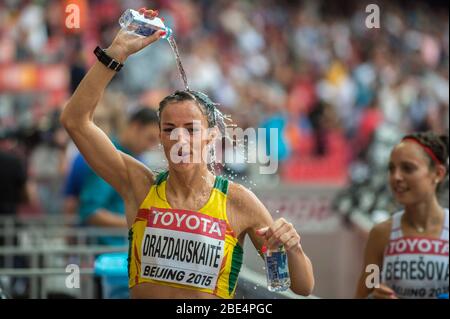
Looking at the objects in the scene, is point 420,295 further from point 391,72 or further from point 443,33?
point 443,33

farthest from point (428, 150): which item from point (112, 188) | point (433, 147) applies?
point (112, 188)

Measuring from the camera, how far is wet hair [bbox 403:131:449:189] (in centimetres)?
615

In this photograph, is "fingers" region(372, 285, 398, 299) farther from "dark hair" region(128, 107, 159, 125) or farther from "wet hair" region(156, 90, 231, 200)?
"dark hair" region(128, 107, 159, 125)

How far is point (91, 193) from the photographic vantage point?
8078 millimetres

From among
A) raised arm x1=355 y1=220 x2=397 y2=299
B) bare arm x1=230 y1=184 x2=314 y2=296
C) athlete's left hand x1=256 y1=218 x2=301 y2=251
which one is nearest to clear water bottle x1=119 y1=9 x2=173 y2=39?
bare arm x1=230 y1=184 x2=314 y2=296

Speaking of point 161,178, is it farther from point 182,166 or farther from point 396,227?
point 396,227

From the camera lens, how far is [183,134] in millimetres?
4605

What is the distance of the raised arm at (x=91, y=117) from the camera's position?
465 cm

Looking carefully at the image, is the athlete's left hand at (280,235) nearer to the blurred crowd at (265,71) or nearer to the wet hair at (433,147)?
the wet hair at (433,147)

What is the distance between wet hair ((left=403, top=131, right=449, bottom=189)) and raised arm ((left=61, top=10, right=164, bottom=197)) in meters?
2.06

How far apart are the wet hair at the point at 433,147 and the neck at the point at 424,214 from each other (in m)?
0.23

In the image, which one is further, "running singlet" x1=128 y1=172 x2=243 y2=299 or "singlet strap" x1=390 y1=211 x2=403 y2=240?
"singlet strap" x1=390 y1=211 x2=403 y2=240

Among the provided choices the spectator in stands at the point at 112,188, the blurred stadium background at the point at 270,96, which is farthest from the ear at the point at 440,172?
the spectator in stands at the point at 112,188

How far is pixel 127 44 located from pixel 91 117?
1.23 ft
